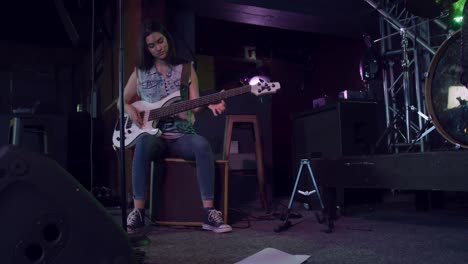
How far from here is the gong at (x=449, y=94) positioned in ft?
6.35

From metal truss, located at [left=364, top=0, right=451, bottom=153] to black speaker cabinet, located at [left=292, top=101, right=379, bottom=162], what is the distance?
688 mm

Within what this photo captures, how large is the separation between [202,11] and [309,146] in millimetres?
1810

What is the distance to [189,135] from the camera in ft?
7.09

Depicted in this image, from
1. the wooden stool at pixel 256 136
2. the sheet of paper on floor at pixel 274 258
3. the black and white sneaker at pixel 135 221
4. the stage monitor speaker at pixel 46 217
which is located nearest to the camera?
the stage monitor speaker at pixel 46 217

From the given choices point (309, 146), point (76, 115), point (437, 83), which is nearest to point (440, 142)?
point (309, 146)

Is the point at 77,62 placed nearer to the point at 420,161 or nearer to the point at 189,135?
the point at 189,135

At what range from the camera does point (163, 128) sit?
221cm

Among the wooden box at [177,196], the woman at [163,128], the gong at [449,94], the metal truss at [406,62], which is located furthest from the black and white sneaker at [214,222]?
the metal truss at [406,62]

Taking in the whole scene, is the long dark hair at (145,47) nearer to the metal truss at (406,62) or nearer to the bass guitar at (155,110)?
the bass guitar at (155,110)

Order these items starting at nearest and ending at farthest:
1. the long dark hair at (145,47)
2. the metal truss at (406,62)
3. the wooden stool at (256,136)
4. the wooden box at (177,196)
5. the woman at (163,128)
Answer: the woman at (163,128) → the wooden box at (177,196) → the long dark hair at (145,47) → the wooden stool at (256,136) → the metal truss at (406,62)

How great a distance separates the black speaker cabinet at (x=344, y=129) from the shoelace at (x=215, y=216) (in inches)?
41.0

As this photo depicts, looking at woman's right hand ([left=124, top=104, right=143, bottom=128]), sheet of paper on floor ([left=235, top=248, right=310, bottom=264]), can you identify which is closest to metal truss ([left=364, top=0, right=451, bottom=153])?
woman's right hand ([left=124, top=104, right=143, bottom=128])

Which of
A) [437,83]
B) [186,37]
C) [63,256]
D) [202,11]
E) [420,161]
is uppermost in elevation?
[202,11]

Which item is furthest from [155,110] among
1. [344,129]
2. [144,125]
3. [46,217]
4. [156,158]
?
[46,217]
